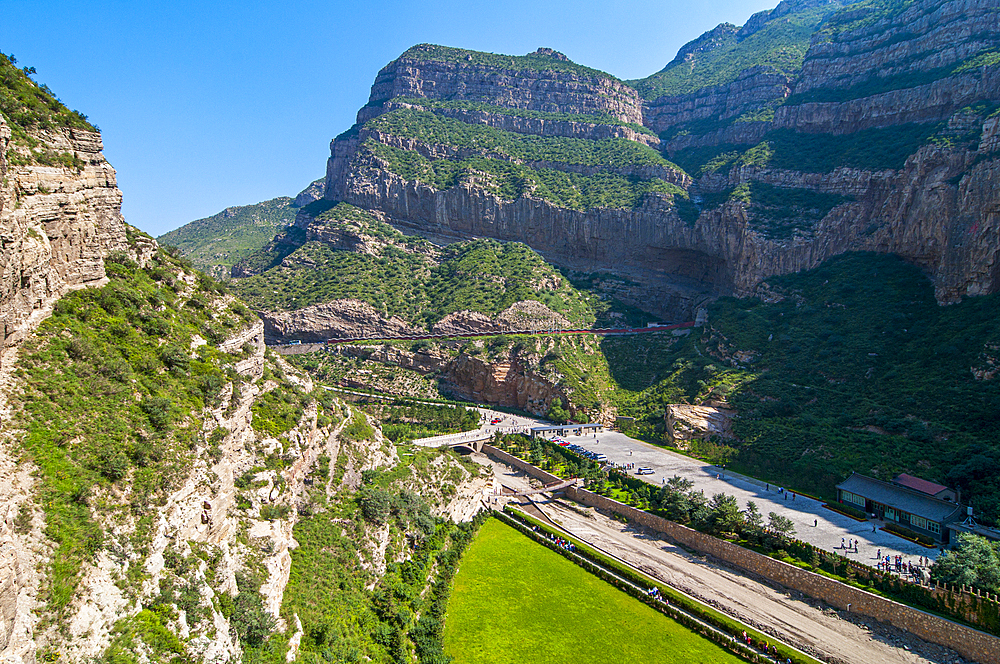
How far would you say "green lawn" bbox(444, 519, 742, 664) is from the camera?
26969 millimetres

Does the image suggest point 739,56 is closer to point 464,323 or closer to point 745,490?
point 464,323

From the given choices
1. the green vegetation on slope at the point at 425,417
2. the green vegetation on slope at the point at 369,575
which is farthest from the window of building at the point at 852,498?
the green vegetation on slope at the point at 425,417

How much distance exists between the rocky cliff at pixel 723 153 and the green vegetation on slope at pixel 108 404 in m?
60.6

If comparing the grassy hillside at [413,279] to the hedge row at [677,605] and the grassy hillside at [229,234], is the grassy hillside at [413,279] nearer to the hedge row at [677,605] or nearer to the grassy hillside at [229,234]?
the grassy hillside at [229,234]

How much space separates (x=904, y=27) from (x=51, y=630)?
110 meters

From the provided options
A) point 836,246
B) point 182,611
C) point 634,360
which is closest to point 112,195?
point 182,611

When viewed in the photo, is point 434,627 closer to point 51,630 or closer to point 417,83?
point 51,630

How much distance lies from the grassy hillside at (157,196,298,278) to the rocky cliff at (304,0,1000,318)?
27161mm

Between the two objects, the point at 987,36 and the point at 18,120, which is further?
the point at 987,36

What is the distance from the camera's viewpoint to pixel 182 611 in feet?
49.5

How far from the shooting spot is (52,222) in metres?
19.8

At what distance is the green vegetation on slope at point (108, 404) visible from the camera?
14219 millimetres

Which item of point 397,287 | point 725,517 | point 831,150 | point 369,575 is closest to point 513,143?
point 397,287

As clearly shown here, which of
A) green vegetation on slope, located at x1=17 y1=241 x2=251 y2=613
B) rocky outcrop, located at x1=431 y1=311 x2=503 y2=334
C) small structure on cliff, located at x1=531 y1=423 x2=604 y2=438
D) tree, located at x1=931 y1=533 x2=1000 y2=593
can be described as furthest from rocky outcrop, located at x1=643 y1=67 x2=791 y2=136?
green vegetation on slope, located at x1=17 y1=241 x2=251 y2=613
